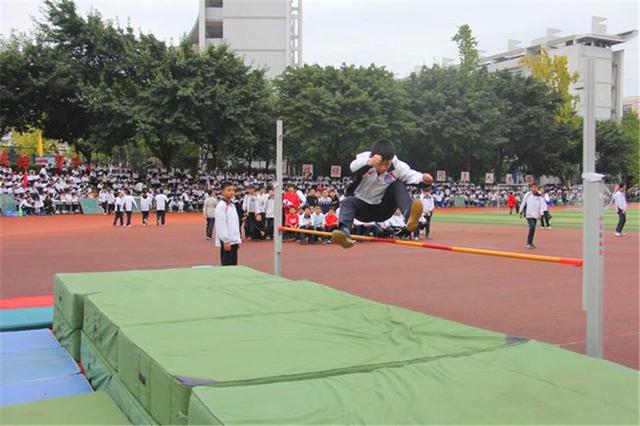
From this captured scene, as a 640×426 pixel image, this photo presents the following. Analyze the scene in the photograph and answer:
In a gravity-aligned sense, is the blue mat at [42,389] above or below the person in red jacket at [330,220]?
below

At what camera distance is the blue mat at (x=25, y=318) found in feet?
21.2

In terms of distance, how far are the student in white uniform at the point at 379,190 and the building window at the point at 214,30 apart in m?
49.2

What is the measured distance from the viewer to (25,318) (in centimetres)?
690

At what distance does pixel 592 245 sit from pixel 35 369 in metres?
4.73

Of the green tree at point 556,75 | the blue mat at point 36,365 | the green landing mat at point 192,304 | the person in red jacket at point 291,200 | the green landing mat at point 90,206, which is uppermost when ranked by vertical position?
the green tree at point 556,75

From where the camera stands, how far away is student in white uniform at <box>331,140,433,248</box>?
575cm

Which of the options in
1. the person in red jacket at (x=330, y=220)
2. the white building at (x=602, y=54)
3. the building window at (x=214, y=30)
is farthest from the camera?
the white building at (x=602, y=54)

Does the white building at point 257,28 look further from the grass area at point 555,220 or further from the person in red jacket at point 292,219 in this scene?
the person in red jacket at point 292,219

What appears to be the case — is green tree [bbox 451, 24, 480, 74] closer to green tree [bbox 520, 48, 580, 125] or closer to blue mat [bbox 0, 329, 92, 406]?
green tree [bbox 520, 48, 580, 125]

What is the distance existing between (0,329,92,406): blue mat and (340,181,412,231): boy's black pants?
289cm

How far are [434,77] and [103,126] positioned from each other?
21262 mm

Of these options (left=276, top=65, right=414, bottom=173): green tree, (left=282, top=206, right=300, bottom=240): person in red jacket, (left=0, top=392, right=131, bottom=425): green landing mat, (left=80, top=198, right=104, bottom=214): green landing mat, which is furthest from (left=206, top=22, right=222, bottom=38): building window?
(left=0, top=392, right=131, bottom=425): green landing mat

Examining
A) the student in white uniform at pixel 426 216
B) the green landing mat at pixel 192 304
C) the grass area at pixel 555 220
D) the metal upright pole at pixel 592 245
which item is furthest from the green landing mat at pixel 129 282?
the grass area at pixel 555 220

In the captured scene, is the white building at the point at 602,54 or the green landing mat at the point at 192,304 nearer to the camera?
the green landing mat at the point at 192,304
